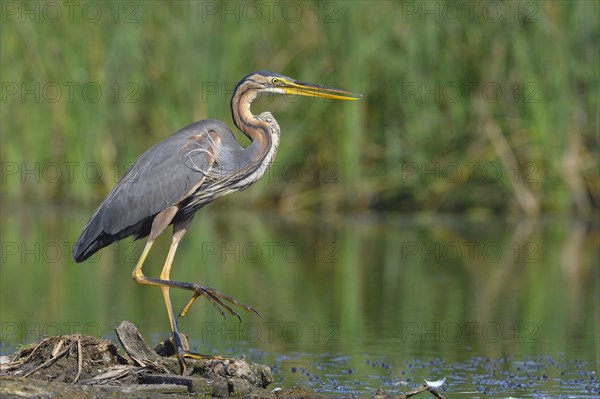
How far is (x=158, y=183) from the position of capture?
8969 mm

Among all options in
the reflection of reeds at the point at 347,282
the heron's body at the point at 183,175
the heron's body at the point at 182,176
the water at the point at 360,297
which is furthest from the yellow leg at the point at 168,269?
the reflection of reeds at the point at 347,282

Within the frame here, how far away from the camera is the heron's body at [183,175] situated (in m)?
8.95

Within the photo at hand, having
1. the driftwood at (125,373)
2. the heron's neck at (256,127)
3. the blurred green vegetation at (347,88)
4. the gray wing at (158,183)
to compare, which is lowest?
the driftwood at (125,373)

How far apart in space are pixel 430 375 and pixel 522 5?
38.8 ft

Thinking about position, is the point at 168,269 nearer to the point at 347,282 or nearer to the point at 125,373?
the point at 125,373

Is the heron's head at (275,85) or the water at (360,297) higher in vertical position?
the heron's head at (275,85)

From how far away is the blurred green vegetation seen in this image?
19.6 metres

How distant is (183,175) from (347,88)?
1082 cm

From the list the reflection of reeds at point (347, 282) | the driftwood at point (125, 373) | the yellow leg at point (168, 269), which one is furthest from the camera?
the reflection of reeds at point (347, 282)

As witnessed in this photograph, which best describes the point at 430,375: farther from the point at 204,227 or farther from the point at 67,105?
the point at 67,105

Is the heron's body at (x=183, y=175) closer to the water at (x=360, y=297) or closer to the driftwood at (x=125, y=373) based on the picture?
the water at (x=360, y=297)

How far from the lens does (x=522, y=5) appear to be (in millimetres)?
19359

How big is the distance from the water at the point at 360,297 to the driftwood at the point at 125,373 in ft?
2.52

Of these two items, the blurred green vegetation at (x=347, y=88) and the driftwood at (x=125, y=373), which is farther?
the blurred green vegetation at (x=347, y=88)
